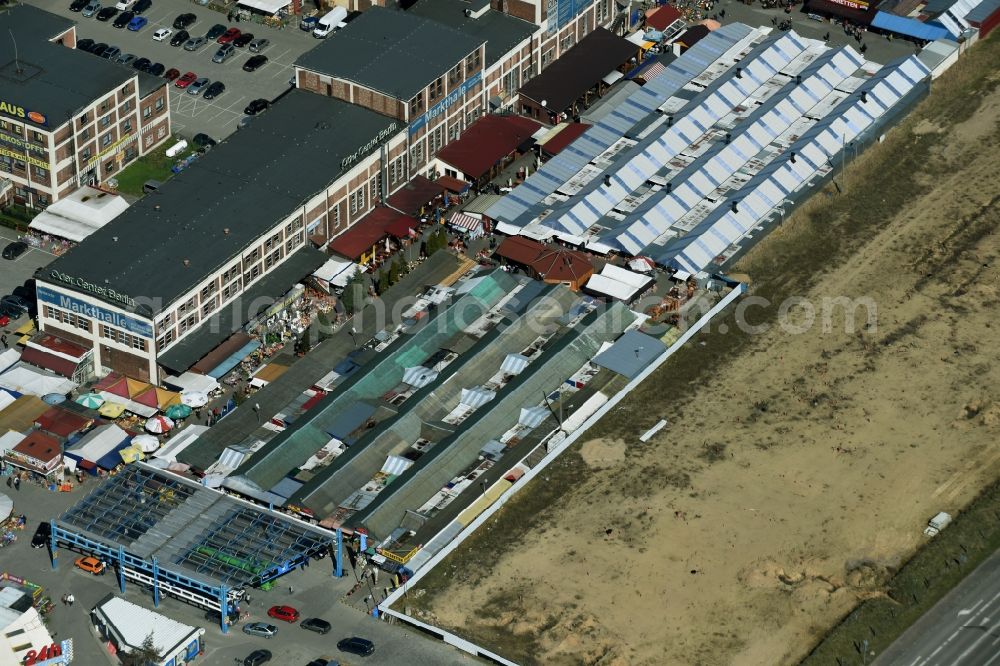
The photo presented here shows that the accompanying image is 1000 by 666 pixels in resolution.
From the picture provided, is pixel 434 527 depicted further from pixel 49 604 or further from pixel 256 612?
pixel 49 604

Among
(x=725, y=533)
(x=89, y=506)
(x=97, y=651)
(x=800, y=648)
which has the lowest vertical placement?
(x=800, y=648)

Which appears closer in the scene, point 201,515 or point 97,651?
point 97,651

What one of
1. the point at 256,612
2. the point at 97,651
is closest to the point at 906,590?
the point at 256,612

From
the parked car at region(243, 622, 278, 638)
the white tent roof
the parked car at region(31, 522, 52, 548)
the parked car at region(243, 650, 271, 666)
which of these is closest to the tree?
the white tent roof

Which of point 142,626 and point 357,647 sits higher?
point 142,626

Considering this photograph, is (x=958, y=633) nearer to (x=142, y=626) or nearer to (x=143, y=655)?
(x=143, y=655)

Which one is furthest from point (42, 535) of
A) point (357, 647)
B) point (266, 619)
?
point (357, 647)
